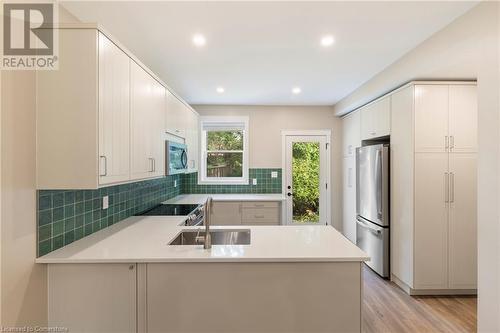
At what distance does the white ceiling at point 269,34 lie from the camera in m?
1.81

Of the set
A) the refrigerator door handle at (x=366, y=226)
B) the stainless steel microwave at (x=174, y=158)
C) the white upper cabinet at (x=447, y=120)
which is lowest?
the refrigerator door handle at (x=366, y=226)

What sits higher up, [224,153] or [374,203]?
[224,153]

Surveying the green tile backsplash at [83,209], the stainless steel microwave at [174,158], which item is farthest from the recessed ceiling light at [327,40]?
the green tile backsplash at [83,209]

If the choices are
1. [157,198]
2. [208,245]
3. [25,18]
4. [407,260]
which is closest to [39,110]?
[25,18]

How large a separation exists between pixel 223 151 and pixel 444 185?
3329 millimetres

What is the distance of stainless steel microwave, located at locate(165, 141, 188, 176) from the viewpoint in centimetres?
262

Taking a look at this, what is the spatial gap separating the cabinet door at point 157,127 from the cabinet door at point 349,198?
120 inches

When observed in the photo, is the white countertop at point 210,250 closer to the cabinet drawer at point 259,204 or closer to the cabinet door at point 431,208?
the cabinet door at point 431,208

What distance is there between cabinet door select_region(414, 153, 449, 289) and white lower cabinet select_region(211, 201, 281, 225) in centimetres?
192

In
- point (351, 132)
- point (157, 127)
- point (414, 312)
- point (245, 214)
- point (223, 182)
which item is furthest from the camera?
point (223, 182)

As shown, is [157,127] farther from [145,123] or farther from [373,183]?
[373,183]

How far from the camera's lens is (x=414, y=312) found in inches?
101

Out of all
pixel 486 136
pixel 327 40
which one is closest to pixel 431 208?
pixel 486 136

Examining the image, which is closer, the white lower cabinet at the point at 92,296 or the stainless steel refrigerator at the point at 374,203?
the white lower cabinet at the point at 92,296
